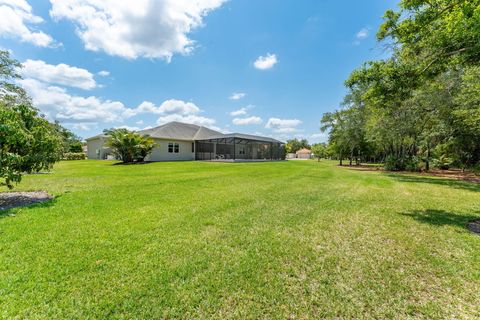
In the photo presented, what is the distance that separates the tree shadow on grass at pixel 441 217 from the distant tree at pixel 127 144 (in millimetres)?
20912

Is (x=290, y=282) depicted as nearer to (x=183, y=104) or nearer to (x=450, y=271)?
(x=450, y=271)

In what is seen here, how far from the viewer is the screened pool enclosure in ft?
89.5

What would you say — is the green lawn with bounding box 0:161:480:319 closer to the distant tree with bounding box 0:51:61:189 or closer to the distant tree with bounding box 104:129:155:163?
the distant tree with bounding box 0:51:61:189

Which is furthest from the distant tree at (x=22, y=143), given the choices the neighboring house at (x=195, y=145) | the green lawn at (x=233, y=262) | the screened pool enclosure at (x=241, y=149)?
the screened pool enclosure at (x=241, y=149)

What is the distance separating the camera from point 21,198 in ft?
20.7

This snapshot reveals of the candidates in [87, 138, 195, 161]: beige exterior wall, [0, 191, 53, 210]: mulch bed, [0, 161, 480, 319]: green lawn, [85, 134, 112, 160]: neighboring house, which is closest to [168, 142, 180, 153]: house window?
[87, 138, 195, 161]: beige exterior wall

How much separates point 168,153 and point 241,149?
11.6 metres

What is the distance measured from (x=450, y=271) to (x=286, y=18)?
1455cm

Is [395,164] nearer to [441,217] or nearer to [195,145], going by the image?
[441,217]

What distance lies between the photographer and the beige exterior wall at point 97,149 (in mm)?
28953

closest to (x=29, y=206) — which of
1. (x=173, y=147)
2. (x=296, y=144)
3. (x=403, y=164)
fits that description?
(x=173, y=147)

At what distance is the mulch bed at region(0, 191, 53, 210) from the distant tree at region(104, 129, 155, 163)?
13.7 meters

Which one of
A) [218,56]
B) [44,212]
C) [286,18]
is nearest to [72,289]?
[44,212]

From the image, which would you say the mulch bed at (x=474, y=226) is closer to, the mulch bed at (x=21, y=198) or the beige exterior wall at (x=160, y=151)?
the mulch bed at (x=21, y=198)
